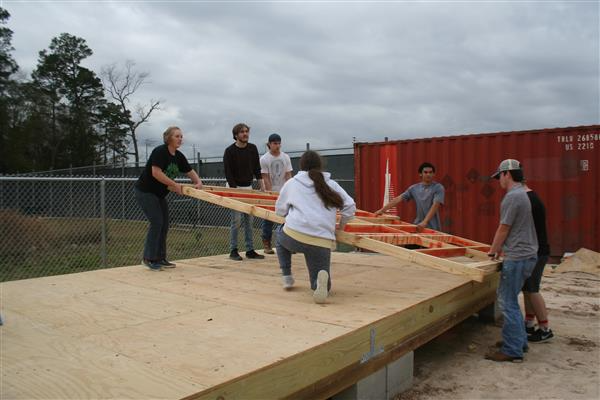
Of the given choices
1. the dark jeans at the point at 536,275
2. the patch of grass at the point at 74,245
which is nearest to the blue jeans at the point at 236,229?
the dark jeans at the point at 536,275

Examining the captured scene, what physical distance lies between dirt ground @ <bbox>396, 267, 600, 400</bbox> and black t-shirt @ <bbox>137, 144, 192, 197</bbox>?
10.4 ft

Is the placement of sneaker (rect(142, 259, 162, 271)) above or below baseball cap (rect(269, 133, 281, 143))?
below

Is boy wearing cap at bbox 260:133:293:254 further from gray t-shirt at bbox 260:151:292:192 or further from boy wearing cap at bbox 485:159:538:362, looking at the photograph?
boy wearing cap at bbox 485:159:538:362

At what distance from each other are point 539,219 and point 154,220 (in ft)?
12.4

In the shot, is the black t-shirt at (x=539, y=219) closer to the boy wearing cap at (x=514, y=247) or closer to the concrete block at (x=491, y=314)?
the boy wearing cap at (x=514, y=247)

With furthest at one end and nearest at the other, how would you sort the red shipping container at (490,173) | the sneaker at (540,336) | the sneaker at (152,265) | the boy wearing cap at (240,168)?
the red shipping container at (490,173), the boy wearing cap at (240,168), the sneaker at (152,265), the sneaker at (540,336)

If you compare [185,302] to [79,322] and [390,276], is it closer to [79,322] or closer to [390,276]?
[79,322]

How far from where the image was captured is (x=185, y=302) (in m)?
3.93

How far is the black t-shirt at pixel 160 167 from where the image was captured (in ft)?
16.9

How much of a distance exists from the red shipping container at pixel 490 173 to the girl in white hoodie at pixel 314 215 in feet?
23.1

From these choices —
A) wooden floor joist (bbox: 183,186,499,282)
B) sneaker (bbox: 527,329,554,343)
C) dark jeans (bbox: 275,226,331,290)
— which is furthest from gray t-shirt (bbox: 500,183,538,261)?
dark jeans (bbox: 275,226,331,290)

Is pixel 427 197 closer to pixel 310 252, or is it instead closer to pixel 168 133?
pixel 310 252

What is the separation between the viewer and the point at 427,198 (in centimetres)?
621

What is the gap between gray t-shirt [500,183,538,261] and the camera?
4121 millimetres
